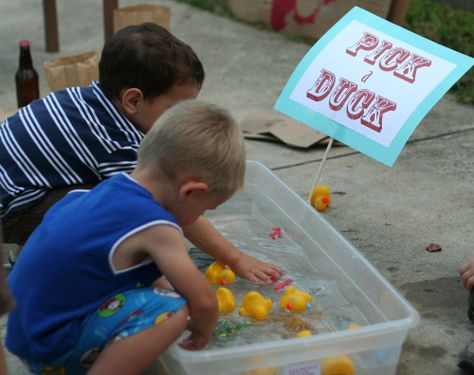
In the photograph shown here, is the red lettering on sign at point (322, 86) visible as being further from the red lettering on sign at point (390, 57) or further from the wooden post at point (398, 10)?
the wooden post at point (398, 10)

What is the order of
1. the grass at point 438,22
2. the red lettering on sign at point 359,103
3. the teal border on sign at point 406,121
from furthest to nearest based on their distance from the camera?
the grass at point 438,22
the red lettering on sign at point 359,103
the teal border on sign at point 406,121

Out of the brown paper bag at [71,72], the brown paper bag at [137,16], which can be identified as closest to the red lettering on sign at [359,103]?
the brown paper bag at [71,72]

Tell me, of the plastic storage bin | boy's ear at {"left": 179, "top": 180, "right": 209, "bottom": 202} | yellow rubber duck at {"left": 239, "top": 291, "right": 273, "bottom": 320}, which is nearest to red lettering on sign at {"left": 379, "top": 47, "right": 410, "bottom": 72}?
the plastic storage bin

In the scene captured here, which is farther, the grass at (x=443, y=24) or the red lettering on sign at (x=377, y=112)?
the grass at (x=443, y=24)

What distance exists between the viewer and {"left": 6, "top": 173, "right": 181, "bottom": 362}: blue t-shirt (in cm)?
162

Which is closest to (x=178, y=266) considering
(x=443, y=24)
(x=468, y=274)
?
(x=468, y=274)

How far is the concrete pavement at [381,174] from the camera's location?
223 cm

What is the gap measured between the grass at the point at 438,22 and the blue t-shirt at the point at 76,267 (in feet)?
8.79

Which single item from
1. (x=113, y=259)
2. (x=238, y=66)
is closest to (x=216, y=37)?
(x=238, y=66)

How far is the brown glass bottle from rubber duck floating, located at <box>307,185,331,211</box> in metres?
1.23

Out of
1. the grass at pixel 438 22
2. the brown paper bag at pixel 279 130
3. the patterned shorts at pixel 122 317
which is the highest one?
the patterned shorts at pixel 122 317

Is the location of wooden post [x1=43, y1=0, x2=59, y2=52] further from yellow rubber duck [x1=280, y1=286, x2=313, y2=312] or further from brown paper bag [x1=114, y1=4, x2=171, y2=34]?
yellow rubber duck [x1=280, y1=286, x2=313, y2=312]

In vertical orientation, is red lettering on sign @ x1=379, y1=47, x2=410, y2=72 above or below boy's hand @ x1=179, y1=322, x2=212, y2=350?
above

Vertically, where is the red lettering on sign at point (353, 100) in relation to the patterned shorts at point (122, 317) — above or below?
above
